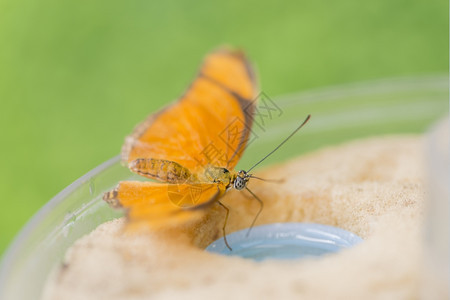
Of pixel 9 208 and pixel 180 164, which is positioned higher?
pixel 180 164

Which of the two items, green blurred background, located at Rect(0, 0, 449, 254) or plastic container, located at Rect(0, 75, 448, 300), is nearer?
plastic container, located at Rect(0, 75, 448, 300)

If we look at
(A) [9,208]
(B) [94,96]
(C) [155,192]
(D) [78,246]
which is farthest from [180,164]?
(A) [9,208]

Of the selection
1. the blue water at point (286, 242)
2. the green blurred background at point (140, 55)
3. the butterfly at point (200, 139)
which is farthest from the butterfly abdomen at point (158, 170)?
the green blurred background at point (140, 55)

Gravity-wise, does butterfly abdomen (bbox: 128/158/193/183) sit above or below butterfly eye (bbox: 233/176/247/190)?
above

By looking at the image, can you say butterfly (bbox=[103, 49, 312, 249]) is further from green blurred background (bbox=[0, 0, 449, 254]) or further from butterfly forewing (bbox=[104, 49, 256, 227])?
green blurred background (bbox=[0, 0, 449, 254])

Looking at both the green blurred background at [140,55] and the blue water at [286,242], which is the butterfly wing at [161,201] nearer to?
the blue water at [286,242]

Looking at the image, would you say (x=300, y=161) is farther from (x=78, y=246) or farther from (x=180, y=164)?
(x=78, y=246)

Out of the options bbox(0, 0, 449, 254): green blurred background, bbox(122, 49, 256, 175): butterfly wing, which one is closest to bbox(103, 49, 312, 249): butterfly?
bbox(122, 49, 256, 175): butterfly wing

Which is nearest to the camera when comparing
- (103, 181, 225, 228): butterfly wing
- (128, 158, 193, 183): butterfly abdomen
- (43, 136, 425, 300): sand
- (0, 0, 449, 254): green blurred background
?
(43, 136, 425, 300): sand

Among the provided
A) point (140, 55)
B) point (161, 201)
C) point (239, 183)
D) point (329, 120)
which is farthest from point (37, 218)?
point (140, 55)
